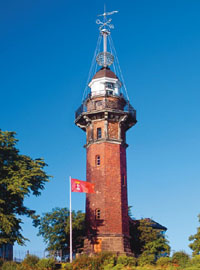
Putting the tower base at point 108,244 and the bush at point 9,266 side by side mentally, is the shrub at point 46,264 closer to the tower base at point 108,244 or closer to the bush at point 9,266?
the bush at point 9,266

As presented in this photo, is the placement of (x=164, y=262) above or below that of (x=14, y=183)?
below

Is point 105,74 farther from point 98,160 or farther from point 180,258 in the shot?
point 180,258

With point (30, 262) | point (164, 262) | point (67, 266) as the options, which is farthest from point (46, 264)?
point (164, 262)

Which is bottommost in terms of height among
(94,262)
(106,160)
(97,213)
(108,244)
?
(94,262)

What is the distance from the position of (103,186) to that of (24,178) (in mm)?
9804

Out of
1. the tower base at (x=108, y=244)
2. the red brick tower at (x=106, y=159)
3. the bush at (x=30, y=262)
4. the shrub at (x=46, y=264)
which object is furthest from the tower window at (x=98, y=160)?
the shrub at (x=46, y=264)

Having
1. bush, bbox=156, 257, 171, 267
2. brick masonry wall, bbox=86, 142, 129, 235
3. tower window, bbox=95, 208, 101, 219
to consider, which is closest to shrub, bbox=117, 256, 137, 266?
bush, bbox=156, 257, 171, 267

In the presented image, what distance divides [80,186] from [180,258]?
11684 millimetres

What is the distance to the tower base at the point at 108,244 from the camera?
41.6m

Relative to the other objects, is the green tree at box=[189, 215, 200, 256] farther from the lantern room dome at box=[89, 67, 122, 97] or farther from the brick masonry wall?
the lantern room dome at box=[89, 67, 122, 97]

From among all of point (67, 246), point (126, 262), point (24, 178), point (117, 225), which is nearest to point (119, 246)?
point (117, 225)

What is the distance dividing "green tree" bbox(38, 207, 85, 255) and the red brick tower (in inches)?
207

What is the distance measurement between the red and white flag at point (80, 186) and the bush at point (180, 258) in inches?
421

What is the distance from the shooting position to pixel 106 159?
45.3 m
